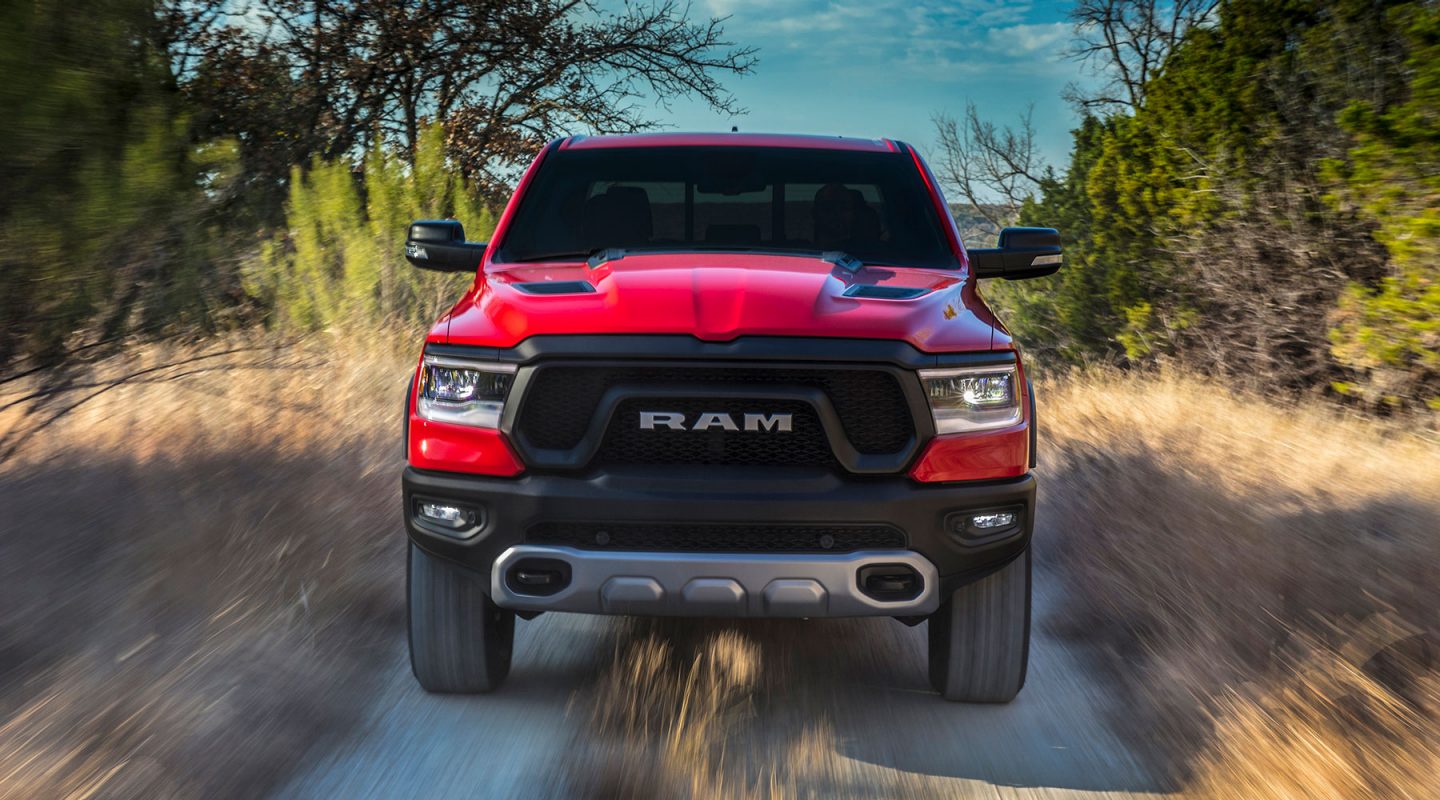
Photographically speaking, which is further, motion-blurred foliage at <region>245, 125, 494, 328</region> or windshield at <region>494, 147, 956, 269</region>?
motion-blurred foliage at <region>245, 125, 494, 328</region>

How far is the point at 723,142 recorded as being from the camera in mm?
5242

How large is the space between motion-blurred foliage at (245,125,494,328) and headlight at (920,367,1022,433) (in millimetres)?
5534

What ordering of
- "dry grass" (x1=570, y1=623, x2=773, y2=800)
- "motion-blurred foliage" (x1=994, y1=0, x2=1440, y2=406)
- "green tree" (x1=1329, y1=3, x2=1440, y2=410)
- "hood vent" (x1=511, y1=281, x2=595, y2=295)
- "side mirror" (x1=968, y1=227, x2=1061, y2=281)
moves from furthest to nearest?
"motion-blurred foliage" (x1=994, y1=0, x2=1440, y2=406), "green tree" (x1=1329, y1=3, x2=1440, y2=410), "side mirror" (x1=968, y1=227, x2=1061, y2=281), "hood vent" (x1=511, y1=281, x2=595, y2=295), "dry grass" (x1=570, y1=623, x2=773, y2=800)

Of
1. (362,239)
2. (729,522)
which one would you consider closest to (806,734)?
(729,522)

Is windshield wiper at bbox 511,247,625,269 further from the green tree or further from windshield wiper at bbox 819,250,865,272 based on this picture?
the green tree

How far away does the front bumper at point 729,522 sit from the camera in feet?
11.5

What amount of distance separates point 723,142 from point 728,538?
7.13 feet

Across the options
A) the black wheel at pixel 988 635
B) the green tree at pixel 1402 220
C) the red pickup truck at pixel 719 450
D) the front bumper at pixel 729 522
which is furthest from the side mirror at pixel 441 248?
the green tree at pixel 1402 220

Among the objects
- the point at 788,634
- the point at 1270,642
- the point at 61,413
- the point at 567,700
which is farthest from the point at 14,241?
the point at 1270,642

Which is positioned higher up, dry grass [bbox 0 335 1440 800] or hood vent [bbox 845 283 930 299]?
hood vent [bbox 845 283 930 299]

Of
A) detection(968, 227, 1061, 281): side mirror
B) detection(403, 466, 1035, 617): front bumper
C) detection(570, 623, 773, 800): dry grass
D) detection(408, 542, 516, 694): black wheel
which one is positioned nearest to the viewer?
detection(570, 623, 773, 800): dry grass

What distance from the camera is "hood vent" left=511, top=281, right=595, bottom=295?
3.84 m

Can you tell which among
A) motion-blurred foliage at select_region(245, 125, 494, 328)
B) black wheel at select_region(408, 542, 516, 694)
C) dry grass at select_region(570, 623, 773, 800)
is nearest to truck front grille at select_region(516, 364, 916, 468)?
black wheel at select_region(408, 542, 516, 694)

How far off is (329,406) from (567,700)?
3989 millimetres
